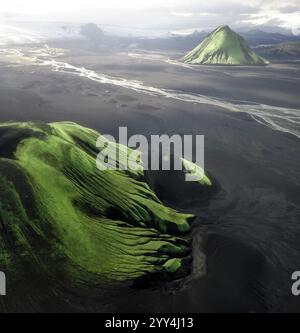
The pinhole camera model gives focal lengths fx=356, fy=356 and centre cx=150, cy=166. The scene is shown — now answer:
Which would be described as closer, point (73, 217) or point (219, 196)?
point (73, 217)

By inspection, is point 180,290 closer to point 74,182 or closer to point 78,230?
point 78,230

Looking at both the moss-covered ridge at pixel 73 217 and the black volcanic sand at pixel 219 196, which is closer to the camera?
the moss-covered ridge at pixel 73 217

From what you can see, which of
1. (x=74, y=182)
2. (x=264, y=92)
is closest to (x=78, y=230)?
(x=74, y=182)

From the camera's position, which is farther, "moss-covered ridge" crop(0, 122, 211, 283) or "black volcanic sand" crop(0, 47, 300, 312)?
"black volcanic sand" crop(0, 47, 300, 312)
